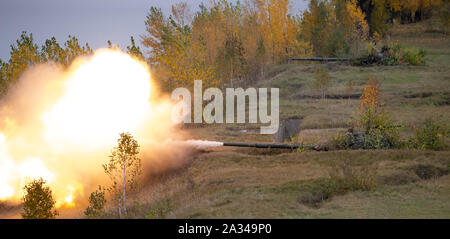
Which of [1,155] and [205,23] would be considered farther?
[205,23]

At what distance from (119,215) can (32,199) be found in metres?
2.87

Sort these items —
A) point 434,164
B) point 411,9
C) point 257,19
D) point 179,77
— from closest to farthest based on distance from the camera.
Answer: point 434,164 < point 179,77 < point 257,19 < point 411,9

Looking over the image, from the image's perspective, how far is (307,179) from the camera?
15.5 metres

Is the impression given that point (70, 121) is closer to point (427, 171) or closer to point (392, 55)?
point (427, 171)

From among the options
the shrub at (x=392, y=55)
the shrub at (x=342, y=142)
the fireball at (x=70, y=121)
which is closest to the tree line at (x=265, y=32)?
the shrub at (x=392, y=55)

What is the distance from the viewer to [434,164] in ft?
53.5

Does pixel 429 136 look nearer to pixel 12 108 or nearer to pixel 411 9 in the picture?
pixel 12 108

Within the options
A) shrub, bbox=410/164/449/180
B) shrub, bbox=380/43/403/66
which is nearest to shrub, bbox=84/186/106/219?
shrub, bbox=410/164/449/180

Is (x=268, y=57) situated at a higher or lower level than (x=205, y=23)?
lower

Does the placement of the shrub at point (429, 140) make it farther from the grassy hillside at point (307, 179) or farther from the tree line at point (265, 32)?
the tree line at point (265, 32)

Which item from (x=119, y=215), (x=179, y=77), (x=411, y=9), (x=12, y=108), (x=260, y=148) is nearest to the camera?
(x=119, y=215)

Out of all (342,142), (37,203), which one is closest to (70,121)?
(37,203)

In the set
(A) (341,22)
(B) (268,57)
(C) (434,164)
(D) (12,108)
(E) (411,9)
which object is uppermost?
(E) (411,9)

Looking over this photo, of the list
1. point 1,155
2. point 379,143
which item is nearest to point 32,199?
point 1,155
